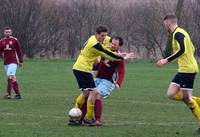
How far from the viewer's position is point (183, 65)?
11.3 metres

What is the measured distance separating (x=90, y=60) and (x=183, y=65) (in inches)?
73.0

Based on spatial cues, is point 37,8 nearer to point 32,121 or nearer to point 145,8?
point 145,8

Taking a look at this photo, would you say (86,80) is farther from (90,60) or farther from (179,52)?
(179,52)

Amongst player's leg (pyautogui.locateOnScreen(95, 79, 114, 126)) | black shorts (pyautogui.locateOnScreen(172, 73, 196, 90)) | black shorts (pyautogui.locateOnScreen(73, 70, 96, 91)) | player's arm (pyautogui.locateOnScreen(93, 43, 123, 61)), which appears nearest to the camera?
black shorts (pyautogui.locateOnScreen(172, 73, 196, 90))

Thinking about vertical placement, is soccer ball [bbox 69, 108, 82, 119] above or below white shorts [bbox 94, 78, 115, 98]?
below

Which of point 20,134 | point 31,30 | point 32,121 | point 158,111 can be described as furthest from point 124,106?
point 31,30

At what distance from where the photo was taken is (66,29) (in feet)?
167

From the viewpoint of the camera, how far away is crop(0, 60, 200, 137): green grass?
36.6 ft

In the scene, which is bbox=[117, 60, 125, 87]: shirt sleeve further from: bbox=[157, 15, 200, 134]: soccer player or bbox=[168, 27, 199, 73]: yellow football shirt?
bbox=[168, 27, 199, 73]: yellow football shirt

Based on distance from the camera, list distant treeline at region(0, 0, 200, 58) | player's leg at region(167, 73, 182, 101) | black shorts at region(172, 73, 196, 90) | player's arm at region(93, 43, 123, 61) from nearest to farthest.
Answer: black shorts at region(172, 73, 196, 90)
player's leg at region(167, 73, 182, 101)
player's arm at region(93, 43, 123, 61)
distant treeline at region(0, 0, 200, 58)

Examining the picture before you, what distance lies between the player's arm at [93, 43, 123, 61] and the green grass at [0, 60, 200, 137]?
1241mm

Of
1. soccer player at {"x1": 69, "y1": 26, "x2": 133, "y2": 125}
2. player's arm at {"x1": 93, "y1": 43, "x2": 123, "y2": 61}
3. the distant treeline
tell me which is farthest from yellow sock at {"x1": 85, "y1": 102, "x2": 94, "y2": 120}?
the distant treeline

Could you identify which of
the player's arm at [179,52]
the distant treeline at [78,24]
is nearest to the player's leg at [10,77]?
the player's arm at [179,52]

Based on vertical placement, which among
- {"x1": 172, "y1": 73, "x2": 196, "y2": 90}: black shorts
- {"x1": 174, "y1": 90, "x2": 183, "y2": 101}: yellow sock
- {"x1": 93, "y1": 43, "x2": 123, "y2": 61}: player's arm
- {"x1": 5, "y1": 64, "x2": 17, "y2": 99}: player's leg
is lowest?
{"x1": 5, "y1": 64, "x2": 17, "y2": 99}: player's leg
